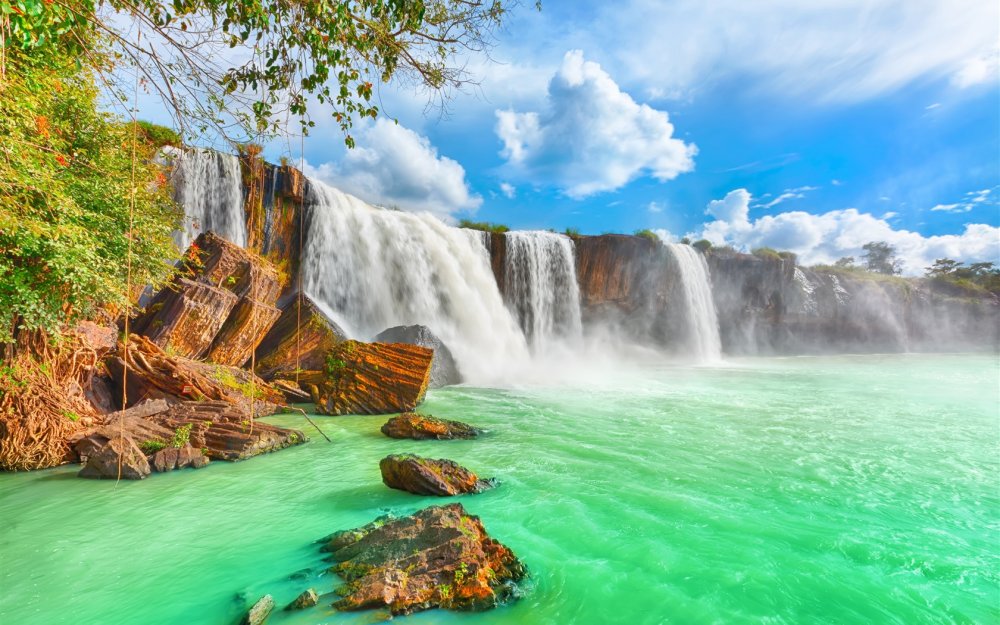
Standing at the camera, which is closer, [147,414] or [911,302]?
[147,414]

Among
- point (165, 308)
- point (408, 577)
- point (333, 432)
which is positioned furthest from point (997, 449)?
point (165, 308)

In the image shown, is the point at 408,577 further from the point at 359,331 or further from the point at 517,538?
the point at 359,331

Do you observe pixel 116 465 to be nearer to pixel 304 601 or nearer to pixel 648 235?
pixel 304 601

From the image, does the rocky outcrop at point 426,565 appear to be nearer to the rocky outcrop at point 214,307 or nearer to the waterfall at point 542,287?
the rocky outcrop at point 214,307

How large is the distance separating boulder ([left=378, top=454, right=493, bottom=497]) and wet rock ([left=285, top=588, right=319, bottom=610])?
1.89 meters

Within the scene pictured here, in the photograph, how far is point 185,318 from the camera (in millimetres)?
9195

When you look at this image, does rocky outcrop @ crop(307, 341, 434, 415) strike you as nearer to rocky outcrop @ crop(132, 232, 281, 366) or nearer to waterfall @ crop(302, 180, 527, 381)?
rocky outcrop @ crop(132, 232, 281, 366)

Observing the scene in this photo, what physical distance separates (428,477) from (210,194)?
46.3 feet

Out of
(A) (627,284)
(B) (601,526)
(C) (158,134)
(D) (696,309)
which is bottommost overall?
(B) (601,526)

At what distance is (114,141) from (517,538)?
273 inches

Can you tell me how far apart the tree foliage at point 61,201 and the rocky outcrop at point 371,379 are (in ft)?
11.6

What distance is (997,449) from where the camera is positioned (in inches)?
269

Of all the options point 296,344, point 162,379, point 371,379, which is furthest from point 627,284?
point 162,379

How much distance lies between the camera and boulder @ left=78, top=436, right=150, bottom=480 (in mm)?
5039
